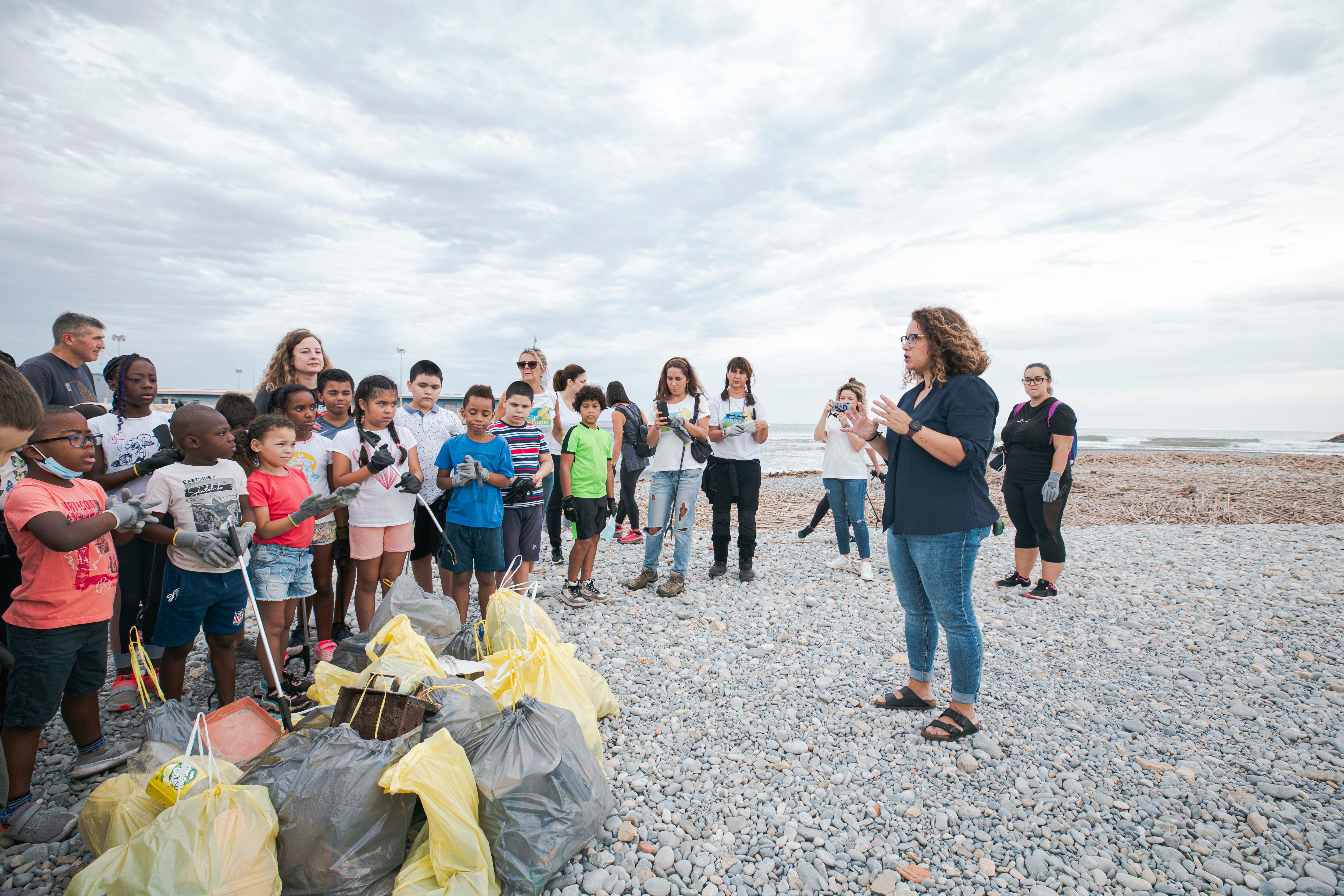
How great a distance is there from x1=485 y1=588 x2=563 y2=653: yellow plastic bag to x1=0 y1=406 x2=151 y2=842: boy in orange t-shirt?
5.51 feet

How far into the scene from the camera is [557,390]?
7.30m

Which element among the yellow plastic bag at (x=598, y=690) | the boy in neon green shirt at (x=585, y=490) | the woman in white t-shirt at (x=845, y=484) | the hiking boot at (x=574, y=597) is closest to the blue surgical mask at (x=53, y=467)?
the yellow plastic bag at (x=598, y=690)

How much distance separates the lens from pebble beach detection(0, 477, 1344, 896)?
237cm

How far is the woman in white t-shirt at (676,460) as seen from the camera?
18.9 feet

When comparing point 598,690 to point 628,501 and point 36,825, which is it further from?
point 628,501

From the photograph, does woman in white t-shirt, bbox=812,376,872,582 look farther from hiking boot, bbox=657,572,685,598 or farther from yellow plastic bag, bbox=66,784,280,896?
yellow plastic bag, bbox=66,784,280,896

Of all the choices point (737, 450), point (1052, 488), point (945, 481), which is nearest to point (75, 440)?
point (945, 481)

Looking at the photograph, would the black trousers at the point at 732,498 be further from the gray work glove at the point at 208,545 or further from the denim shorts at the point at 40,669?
the denim shorts at the point at 40,669

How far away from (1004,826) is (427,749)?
243 cm

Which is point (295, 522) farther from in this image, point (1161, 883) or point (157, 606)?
point (1161, 883)

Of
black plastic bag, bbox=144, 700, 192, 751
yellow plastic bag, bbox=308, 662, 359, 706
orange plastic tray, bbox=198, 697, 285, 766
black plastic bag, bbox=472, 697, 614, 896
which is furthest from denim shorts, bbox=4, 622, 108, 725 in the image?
black plastic bag, bbox=472, 697, 614, 896

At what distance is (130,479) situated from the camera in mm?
3533

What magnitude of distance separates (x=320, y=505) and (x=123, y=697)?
171 cm

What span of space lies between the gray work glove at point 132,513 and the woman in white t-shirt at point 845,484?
213 inches
